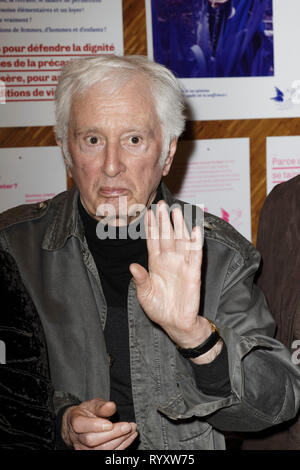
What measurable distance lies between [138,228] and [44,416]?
1.72ft

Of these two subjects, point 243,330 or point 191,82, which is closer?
point 243,330

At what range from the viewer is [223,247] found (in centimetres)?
140

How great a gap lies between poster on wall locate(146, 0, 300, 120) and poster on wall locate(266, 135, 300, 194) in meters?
0.10

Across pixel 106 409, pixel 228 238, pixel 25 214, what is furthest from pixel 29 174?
pixel 106 409

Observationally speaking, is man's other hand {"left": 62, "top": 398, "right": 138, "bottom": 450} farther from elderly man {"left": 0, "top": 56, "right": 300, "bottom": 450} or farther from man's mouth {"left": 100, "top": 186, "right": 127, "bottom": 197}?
man's mouth {"left": 100, "top": 186, "right": 127, "bottom": 197}

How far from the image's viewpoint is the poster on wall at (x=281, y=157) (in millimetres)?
2004

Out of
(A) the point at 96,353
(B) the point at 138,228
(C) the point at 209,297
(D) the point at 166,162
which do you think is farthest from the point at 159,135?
(A) the point at 96,353

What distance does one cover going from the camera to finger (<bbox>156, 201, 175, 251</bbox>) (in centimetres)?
102

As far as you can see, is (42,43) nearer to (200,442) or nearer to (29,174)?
(29,174)

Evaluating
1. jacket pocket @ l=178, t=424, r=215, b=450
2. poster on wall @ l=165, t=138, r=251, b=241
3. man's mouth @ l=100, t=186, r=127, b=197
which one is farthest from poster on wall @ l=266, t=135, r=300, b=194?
jacket pocket @ l=178, t=424, r=215, b=450

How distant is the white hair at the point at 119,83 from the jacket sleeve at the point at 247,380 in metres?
0.45

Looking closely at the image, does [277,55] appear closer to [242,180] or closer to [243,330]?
[242,180]

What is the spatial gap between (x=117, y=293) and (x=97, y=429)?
0.43 metres

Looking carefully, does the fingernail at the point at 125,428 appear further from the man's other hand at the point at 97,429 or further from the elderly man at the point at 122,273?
the elderly man at the point at 122,273
